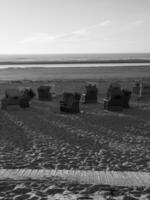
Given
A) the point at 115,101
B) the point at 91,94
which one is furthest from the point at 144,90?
the point at 115,101

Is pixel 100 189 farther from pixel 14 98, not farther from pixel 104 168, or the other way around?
pixel 14 98

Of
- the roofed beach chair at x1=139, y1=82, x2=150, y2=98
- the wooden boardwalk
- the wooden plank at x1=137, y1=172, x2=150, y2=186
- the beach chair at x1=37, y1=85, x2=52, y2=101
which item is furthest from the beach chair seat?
the wooden plank at x1=137, y1=172, x2=150, y2=186

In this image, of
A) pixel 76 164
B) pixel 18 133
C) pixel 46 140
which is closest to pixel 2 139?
pixel 18 133

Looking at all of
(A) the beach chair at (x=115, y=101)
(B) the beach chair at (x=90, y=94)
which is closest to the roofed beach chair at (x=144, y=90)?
(B) the beach chair at (x=90, y=94)

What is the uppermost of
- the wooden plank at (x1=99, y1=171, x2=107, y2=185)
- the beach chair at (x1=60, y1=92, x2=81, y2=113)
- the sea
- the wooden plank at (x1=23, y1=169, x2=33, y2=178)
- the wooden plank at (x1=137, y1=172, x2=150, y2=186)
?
the sea

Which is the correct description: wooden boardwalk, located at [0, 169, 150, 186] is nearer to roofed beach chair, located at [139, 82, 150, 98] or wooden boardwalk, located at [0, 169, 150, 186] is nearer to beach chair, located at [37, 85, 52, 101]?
beach chair, located at [37, 85, 52, 101]

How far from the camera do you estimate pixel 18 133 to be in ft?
34.1

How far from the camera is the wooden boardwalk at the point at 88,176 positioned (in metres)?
6.05

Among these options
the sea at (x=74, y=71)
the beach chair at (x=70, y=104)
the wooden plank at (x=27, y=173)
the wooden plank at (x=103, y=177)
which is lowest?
the wooden plank at (x=27, y=173)

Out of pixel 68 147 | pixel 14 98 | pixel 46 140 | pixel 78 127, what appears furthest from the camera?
pixel 14 98

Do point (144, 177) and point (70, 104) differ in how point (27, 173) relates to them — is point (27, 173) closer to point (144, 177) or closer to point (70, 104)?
point (144, 177)

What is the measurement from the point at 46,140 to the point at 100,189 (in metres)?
4.16

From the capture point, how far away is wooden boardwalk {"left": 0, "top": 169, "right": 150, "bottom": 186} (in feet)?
19.8

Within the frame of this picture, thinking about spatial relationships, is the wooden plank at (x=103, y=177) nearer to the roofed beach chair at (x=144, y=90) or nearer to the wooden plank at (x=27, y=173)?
the wooden plank at (x=27, y=173)
